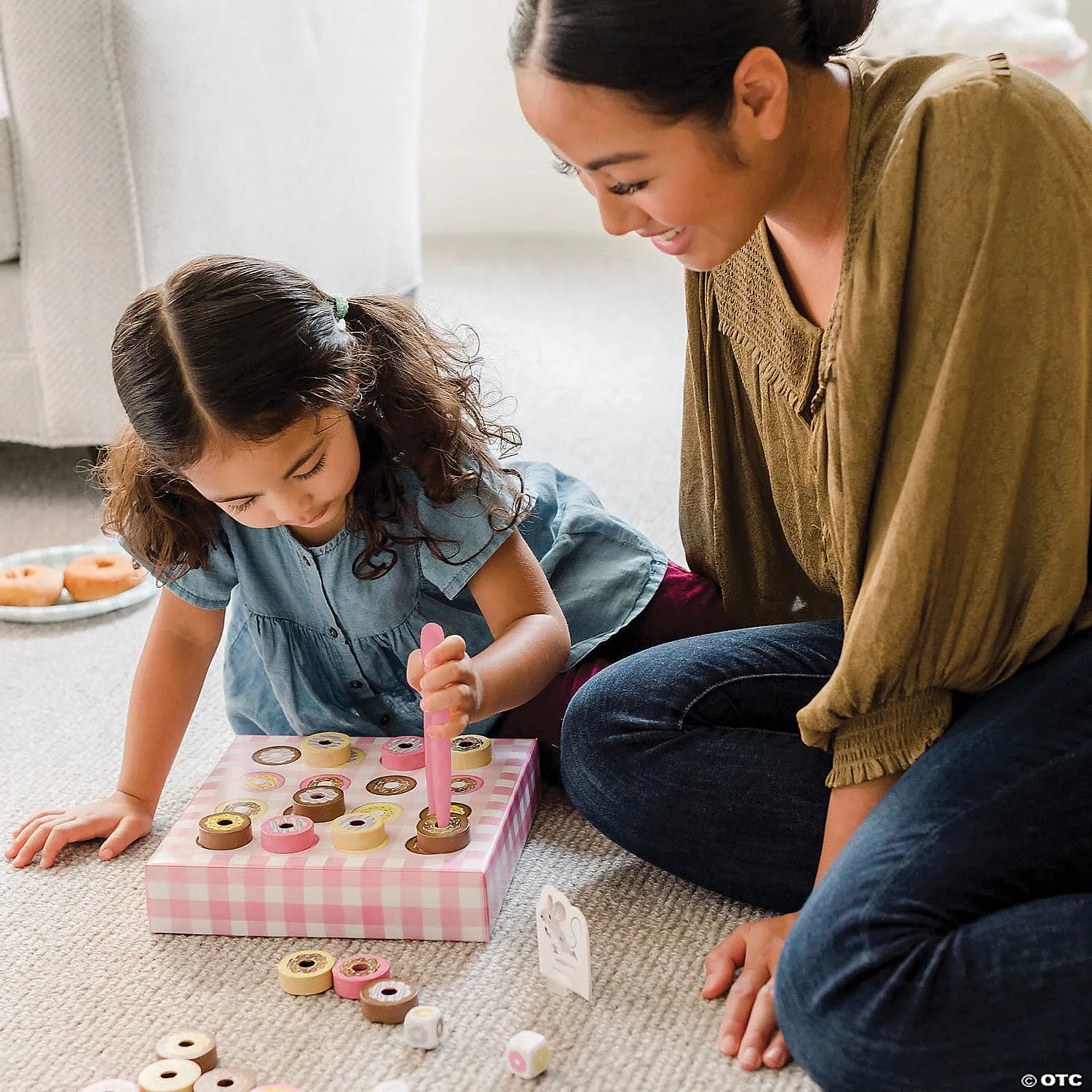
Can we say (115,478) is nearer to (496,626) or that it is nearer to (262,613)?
(262,613)

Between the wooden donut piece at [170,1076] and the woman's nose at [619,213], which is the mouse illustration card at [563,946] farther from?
the woman's nose at [619,213]

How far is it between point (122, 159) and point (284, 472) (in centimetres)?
93

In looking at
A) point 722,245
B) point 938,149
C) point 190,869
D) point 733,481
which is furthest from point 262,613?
point 938,149

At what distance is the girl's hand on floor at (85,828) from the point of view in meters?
1.14

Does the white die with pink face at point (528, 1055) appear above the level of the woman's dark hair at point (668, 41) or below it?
below

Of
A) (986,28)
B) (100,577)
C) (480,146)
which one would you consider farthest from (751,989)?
(480,146)

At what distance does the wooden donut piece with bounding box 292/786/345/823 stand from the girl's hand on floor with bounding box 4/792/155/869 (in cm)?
17

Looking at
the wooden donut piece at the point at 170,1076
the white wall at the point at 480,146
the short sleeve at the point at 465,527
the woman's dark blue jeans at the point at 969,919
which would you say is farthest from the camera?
the white wall at the point at 480,146

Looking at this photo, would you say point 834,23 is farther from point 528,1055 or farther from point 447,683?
point 528,1055

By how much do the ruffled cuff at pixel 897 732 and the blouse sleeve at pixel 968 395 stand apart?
22 millimetres

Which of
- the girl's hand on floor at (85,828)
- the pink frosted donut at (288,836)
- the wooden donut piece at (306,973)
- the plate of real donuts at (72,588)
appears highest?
the pink frosted donut at (288,836)

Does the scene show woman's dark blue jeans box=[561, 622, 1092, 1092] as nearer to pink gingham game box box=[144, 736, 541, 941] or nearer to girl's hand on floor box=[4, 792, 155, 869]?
pink gingham game box box=[144, 736, 541, 941]

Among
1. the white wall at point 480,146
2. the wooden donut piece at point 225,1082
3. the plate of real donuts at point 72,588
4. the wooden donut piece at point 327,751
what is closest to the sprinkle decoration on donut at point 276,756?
the wooden donut piece at point 327,751

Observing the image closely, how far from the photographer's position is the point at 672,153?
821 mm
